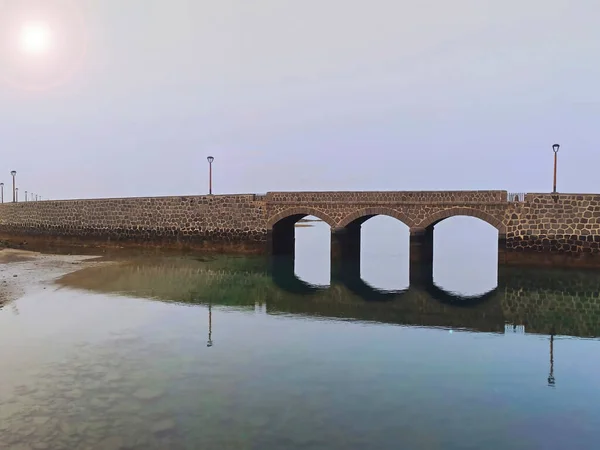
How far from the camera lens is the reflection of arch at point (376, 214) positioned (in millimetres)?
24422

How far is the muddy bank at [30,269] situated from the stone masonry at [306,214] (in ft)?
15.5

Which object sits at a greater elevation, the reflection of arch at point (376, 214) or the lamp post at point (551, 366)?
the reflection of arch at point (376, 214)

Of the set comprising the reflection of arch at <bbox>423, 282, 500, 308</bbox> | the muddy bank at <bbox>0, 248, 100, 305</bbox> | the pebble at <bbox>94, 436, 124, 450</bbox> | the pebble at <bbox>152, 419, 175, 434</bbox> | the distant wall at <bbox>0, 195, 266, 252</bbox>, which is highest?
the distant wall at <bbox>0, 195, 266, 252</bbox>

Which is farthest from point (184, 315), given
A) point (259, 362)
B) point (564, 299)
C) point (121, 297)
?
point (564, 299)

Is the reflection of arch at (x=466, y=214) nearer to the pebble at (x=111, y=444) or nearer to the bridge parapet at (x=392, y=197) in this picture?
the bridge parapet at (x=392, y=197)

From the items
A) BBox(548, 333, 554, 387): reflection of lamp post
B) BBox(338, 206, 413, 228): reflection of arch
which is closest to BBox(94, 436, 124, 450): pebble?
BBox(548, 333, 554, 387): reflection of lamp post

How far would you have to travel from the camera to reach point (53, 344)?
1054 cm

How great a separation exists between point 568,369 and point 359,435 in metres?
5.15

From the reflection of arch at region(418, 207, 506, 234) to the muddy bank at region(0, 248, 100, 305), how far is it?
51.0 ft

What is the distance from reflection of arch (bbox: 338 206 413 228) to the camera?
80.1 feet

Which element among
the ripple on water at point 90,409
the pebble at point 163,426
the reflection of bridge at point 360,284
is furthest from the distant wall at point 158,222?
the pebble at point 163,426

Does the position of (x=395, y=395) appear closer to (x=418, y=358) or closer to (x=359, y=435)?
(x=359, y=435)

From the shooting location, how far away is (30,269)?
21484 millimetres

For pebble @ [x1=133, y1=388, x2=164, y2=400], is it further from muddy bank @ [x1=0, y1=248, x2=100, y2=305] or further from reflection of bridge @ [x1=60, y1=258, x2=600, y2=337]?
muddy bank @ [x1=0, y1=248, x2=100, y2=305]
